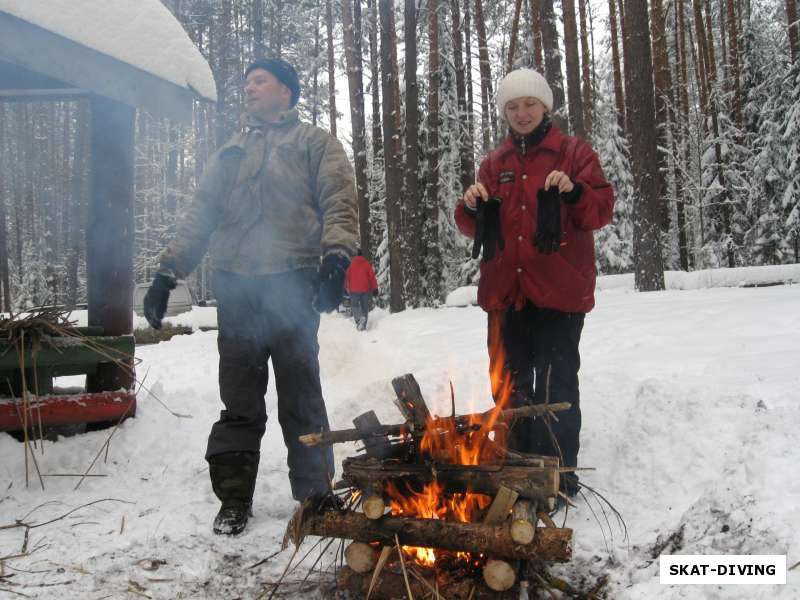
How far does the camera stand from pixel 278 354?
133 inches

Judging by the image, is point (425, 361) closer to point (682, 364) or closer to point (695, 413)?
point (682, 364)

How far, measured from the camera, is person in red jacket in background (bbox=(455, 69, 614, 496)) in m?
3.12

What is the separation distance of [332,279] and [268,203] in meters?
0.65

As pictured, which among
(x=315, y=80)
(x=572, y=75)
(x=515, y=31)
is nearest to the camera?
(x=572, y=75)

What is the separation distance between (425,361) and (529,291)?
3.53 meters

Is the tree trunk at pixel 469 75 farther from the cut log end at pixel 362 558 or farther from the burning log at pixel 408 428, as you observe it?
the cut log end at pixel 362 558

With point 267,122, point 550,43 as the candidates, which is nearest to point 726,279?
point 550,43

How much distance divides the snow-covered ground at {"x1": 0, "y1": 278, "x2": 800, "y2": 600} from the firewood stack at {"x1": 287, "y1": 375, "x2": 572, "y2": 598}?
0.43 meters

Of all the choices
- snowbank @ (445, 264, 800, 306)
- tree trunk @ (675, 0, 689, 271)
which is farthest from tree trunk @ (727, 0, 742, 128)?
snowbank @ (445, 264, 800, 306)

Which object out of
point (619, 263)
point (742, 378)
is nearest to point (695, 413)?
point (742, 378)

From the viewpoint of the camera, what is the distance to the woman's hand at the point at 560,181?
2.95 metres

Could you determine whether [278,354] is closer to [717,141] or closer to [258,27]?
[717,141]

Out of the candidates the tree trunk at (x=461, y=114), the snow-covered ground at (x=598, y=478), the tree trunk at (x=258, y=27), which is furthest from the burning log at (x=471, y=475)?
the tree trunk at (x=258, y=27)

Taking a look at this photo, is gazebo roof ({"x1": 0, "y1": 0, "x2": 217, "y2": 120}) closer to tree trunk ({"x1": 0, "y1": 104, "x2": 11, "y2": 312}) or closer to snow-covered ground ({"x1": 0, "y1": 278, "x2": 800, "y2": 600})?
snow-covered ground ({"x1": 0, "y1": 278, "x2": 800, "y2": 600})
